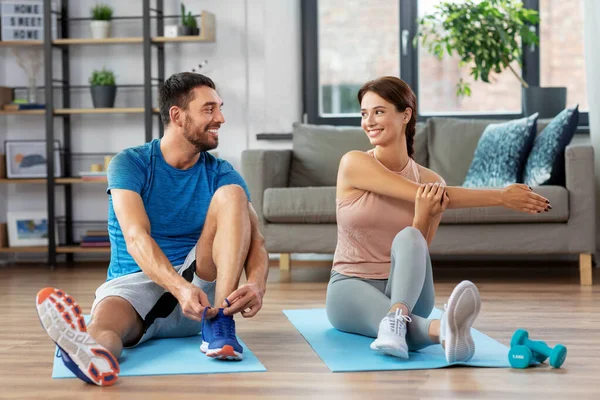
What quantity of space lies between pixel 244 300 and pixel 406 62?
11.0 feet

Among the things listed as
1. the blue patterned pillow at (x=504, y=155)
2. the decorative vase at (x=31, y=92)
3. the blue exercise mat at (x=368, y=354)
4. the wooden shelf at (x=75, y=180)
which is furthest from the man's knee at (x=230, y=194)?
the decorative vase at (x=31, y=92)

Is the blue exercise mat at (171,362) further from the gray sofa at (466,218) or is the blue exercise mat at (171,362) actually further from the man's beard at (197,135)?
the gray sofa at (466,218)

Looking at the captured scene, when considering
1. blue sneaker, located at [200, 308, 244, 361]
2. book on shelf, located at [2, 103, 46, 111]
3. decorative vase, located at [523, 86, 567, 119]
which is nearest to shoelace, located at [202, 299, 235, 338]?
blue sneaker, located at [200, 308, 244, 361]

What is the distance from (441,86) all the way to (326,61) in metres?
0.73

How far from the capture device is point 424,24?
531 cm

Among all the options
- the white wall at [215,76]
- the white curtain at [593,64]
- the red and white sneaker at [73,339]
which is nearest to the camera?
the red and white sneaker at [73,339]

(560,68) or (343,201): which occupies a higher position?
(560,68)

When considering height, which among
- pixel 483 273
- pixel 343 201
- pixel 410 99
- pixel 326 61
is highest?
Answer: pixel 326 61

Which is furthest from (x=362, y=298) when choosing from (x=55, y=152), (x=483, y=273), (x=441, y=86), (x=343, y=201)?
(x=55, y=152)

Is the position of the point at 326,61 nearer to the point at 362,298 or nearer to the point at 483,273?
the point at 483,273

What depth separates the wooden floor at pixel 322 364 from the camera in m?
2.04

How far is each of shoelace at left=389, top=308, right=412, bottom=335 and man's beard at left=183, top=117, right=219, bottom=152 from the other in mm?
747

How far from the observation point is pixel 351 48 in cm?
548

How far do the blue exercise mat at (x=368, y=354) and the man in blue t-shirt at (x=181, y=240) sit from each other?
0.89ft
